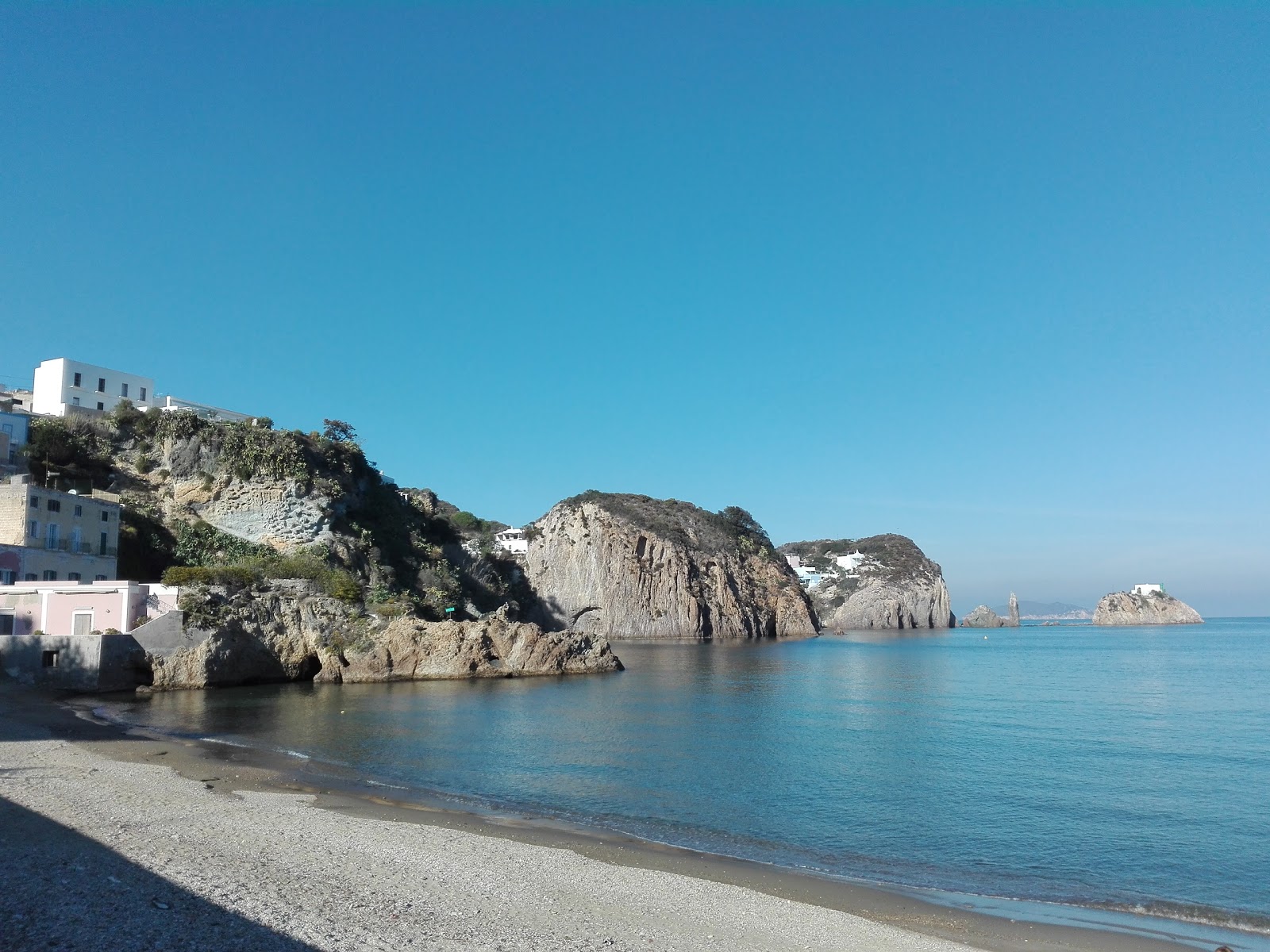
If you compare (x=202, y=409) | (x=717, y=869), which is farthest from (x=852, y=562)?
(x=717, y=869)

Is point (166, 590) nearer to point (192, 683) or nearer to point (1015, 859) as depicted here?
point (192, 683)

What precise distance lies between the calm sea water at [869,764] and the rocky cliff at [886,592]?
98802 mm

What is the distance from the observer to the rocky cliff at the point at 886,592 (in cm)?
14925

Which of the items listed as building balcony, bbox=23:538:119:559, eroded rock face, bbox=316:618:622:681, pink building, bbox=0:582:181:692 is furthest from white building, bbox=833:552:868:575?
pink building, bbox=0:582:181:692

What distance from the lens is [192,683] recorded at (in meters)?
41.7

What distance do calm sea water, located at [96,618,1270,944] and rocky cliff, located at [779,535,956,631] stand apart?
98802 mm

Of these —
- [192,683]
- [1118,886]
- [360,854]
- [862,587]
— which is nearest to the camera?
[360,854]

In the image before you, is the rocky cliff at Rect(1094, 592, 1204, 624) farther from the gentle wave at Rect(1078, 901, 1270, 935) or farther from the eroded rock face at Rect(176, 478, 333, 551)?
the gentle wave at Rect(1078, 901, 1270, 935)

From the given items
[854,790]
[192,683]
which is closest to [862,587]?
[192,683]

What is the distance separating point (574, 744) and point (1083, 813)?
47.7 feet

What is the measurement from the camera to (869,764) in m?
24.5

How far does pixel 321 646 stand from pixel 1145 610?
626ft

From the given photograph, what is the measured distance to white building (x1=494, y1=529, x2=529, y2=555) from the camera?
436ft

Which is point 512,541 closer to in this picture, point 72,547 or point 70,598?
point 72,547
